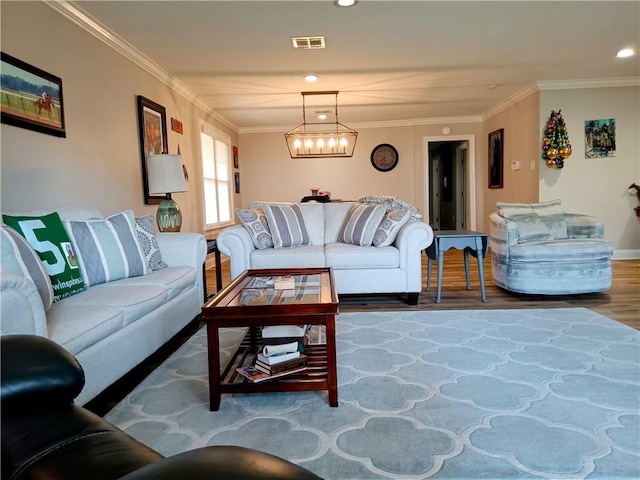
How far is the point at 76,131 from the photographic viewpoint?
3057mm

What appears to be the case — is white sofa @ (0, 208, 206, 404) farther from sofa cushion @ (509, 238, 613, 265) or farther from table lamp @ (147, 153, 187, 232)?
sofa cushion @ (509, 238, 613, 265)

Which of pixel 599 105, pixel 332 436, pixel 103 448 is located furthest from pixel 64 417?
pixel 599 105

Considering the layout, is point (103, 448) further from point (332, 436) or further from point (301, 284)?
point (301, 284)

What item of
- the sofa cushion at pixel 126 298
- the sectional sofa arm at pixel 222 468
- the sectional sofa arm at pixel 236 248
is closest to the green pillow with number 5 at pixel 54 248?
the sofa cushion at pixel 126 298

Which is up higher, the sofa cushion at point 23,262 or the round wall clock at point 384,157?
the round wall clock at point 384,157

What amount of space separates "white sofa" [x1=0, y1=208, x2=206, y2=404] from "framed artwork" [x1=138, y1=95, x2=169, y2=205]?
4.54ft

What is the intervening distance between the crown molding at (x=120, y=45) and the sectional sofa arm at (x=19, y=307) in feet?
7.68

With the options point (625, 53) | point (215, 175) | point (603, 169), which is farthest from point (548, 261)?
point (215, 175)

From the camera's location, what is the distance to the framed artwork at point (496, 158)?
6.74 m

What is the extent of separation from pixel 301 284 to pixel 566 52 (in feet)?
12.7

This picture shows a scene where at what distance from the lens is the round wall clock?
26.1ft

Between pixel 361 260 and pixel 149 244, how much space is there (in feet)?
5.69

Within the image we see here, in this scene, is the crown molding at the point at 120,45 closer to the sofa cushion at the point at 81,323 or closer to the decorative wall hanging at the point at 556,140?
the sofa cushion at the point at 81,323

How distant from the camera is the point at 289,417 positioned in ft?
5.81
